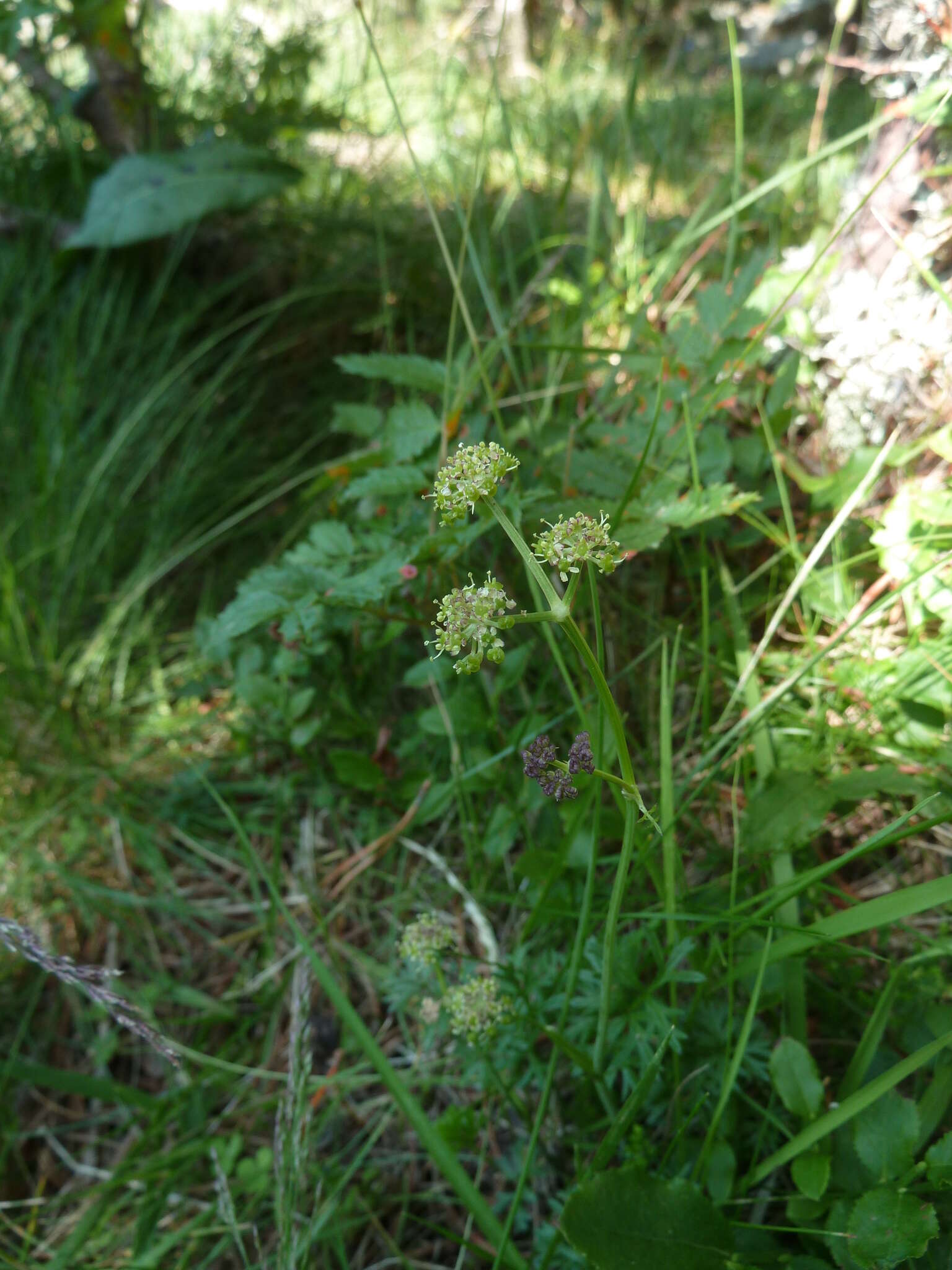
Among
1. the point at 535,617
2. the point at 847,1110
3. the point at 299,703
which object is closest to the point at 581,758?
the point at 535,617

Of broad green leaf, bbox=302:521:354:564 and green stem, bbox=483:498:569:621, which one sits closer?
green stem, bbox=483:498:569:621

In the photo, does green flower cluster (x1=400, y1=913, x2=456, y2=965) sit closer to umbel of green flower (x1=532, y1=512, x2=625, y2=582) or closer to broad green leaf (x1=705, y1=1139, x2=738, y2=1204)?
broad green leaf (x1=705, y1=1139, x2=738, y2=1204)

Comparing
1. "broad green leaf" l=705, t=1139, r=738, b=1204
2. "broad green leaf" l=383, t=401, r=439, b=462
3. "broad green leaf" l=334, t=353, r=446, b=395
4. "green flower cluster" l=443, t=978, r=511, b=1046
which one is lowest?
"broad green leaf" l=705, t=1139, r=738, b=1204

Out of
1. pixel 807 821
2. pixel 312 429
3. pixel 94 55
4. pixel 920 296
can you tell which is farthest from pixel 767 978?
pixel 94 55

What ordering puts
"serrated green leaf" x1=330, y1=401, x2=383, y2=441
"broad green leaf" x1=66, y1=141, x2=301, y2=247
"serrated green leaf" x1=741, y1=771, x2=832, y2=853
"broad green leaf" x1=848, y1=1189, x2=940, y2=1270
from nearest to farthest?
1. "broad green leaf" x1=848, y1=1189, x2=940, y2=1270
2. "serrated green leaf" x1=741, y1=771, x2=832, y2=853
3. "serrated green leaf" x1=330, y1=401, x2=383, y2=441
4. "broad green leaf" x1=66, y1=141, x2=301, y2=247

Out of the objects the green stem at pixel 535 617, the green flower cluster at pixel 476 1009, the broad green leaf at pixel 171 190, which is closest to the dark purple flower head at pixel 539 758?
the green stem at pixel 535 617

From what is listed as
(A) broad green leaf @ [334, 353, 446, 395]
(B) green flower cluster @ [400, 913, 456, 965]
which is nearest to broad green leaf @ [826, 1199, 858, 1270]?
(B) green flower cluster @ [400, 913, 456, 965]

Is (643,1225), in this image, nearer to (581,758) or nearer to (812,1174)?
(812,1174)
